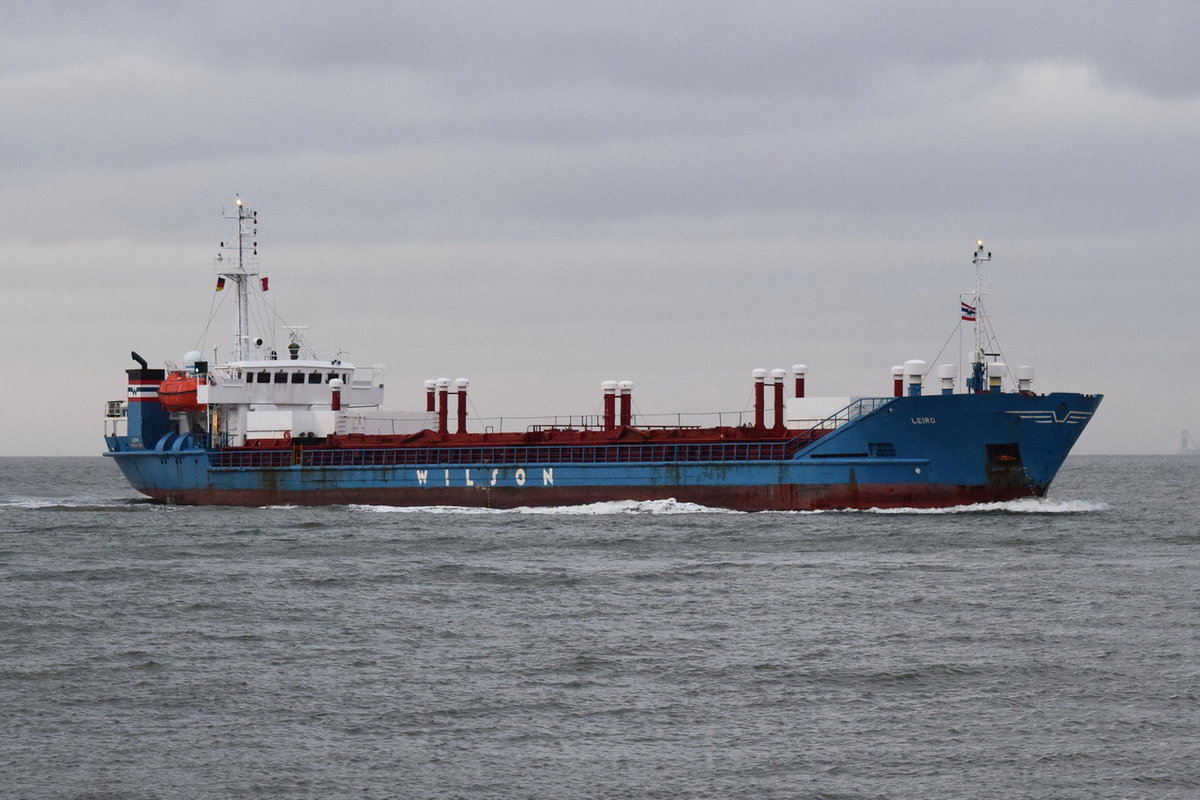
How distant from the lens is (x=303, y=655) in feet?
70.0

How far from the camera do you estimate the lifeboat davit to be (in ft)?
172

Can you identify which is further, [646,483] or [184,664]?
[646,483]

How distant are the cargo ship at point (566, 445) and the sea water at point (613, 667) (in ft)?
12.5

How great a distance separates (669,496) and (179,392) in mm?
20532

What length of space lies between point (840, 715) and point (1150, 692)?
409 cm

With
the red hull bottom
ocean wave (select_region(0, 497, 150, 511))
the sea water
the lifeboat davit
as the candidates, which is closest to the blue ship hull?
the red hull bottom

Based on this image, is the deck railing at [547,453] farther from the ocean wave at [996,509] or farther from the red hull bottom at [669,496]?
the ocean wave at [996,509]

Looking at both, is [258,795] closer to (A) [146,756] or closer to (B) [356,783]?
(B) [356,783]

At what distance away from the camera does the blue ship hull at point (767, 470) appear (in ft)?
126

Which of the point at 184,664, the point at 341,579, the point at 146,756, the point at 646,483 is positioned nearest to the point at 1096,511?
the point at 646,483

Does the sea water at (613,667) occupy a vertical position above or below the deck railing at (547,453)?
below

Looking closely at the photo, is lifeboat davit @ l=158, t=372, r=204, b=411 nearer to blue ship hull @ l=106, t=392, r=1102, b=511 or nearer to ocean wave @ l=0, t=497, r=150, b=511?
blue ship hull @ l=106, t=392, r=1102, b=511

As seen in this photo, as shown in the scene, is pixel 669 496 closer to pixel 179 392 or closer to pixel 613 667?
pixel 179 392

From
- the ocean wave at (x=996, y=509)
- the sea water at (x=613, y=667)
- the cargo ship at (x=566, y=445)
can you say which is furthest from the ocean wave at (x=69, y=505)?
the ocean wave at (x=996, y=509)
